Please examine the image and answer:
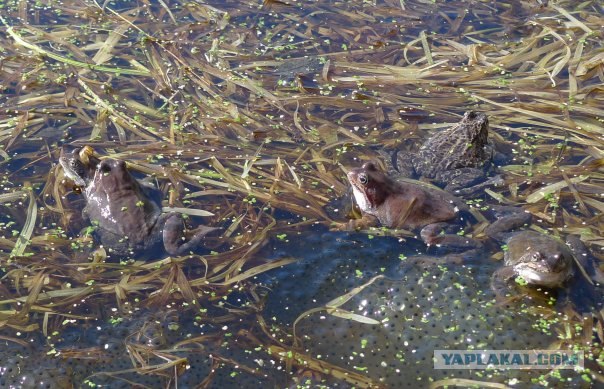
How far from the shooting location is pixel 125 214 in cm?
579

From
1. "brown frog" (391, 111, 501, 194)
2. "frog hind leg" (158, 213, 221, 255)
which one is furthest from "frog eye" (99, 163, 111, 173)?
"brown frog" (391, 111, 501, 194)

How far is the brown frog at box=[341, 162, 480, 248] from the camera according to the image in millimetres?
5750

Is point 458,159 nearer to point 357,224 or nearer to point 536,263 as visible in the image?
point 357,224

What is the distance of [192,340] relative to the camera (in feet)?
16.3

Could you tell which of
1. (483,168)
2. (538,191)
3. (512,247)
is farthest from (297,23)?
(512,247)

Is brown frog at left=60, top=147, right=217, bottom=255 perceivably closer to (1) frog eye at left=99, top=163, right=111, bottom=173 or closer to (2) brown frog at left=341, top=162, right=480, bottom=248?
(1) frog eye at left=99, top=163, right=111, bottom=173

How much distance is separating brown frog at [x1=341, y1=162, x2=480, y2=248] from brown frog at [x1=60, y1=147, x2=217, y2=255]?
51.3 inches

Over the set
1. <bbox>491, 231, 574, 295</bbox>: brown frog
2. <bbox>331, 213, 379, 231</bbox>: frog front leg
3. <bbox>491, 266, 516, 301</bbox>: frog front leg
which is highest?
<bbox>491, 231, 574, 295</bbox>: brown frog

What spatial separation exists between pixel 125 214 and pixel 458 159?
2.94 m

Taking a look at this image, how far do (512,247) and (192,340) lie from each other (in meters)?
2.46

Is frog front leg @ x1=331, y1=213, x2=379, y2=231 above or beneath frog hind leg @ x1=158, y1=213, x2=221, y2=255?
above

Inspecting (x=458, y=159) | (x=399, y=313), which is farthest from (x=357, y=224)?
(x=458, y=159)

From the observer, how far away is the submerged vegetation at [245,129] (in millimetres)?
5109

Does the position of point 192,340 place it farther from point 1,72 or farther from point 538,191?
point 1,72
